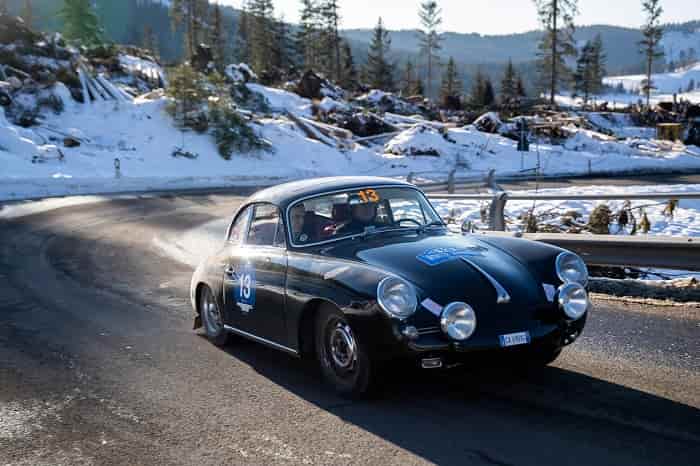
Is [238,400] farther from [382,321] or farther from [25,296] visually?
[25,296]

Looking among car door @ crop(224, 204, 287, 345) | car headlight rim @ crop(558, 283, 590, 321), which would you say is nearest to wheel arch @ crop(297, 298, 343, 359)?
car door @ crop(224, 204, 287, 345)

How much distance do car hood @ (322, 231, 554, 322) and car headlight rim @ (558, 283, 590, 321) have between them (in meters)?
0.15

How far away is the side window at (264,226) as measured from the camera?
255 inches

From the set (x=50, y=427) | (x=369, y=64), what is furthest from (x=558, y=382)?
(x=369, y=64)

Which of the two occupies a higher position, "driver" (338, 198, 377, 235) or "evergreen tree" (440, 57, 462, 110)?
"evergreen tree" (440, 57, 462, 110)

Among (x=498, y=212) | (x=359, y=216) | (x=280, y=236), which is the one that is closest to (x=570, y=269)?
(x=359, y=216)

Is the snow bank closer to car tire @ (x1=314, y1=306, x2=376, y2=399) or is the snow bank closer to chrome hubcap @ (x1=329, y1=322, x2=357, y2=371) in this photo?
car tire @ (x1=314, y1=306, x2=376, y2=399)

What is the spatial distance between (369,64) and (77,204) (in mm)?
80061

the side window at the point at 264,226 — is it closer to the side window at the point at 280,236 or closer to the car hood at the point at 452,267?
the side window at the point at 280,236

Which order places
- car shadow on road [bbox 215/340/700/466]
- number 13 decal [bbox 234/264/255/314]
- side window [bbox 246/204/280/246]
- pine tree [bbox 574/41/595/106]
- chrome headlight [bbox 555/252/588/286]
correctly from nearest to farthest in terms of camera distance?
car shadow on road [bbox 215/340/700/466], chrome headlight [bbox 555/252/588/286], number 13 decal [bbox 234/264/255/314], side window [bbox 246/204/280/246], pine tree [bbox 574/41/595/106]

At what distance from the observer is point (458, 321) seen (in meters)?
4.82

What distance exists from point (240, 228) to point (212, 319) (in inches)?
40.1

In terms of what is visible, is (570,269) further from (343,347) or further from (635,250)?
(635,250)

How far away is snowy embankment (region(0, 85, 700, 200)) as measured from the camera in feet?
93.5
